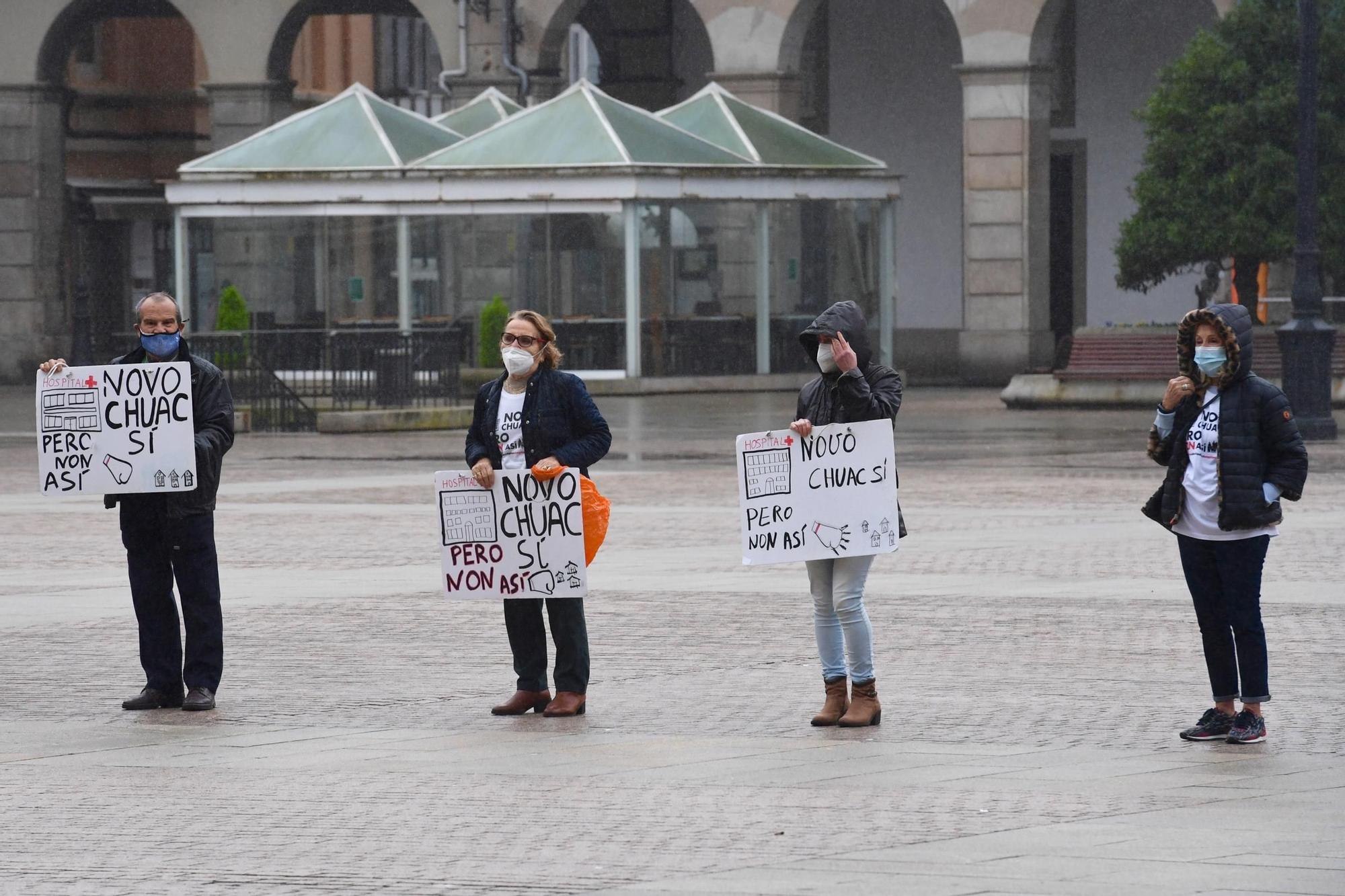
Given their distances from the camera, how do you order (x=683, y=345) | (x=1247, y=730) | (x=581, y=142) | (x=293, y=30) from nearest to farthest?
(x=1247, y=730), (x=581, y=142), (x=683, y=345), (x=293, y=30)

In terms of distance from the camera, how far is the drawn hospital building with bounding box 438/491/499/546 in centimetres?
1036

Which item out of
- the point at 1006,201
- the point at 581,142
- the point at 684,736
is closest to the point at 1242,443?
the point at 684,736

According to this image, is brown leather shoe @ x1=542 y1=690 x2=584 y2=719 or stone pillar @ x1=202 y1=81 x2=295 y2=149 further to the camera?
stone pillar @ x1=202 y1=81 x2=295 y2=149

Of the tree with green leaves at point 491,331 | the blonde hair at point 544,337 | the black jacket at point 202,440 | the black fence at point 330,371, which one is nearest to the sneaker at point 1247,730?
the blonde hair at point 544,337

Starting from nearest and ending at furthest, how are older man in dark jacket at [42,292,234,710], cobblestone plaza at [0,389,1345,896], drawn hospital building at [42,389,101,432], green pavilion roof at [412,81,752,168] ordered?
1. cobblestone plaza at [0,389,1345,896]
2. older man in dark jacket at [42,292,234,710]
3. drawn hospital building at [42,389,101,432]
4. green pavilion roof at [412,81,752,168]

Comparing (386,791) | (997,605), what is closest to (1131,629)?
(997,605)

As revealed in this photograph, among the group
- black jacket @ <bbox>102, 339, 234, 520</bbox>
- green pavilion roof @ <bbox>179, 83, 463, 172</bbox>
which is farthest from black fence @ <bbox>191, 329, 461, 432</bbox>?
black jacket @ <bbox>102, 339, 234, 520</bbox>

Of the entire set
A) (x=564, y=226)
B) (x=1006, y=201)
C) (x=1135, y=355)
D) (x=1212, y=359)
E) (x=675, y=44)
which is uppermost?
(x=675, y=44)

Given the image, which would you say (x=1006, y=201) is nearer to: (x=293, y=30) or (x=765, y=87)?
(x=765, y=87)

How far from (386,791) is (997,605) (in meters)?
5.39

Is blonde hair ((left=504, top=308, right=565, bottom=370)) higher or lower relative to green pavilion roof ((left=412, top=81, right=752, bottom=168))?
lower

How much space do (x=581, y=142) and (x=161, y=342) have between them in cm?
2598

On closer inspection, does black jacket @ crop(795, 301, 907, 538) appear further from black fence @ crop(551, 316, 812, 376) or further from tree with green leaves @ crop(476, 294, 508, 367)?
black fence @ crop(551, 316, 812, 376)

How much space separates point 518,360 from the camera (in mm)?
10047
